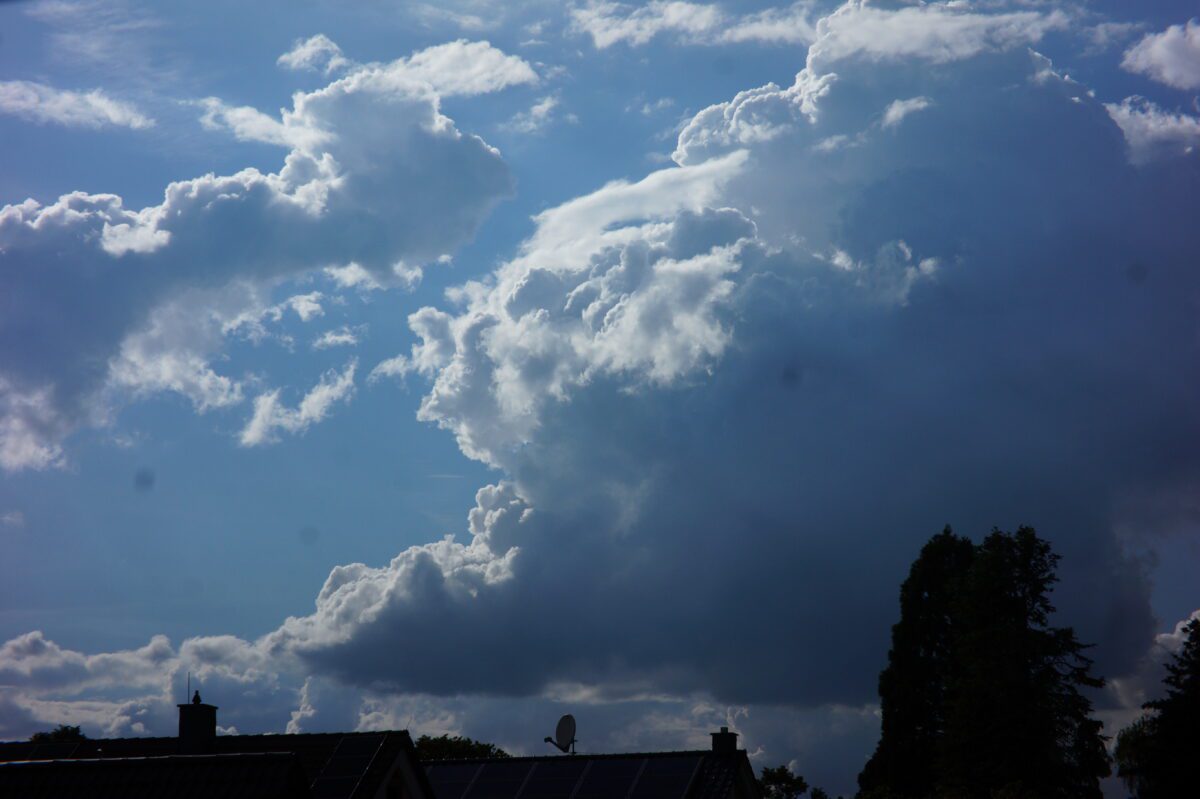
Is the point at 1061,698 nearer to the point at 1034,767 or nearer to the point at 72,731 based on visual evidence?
the point at 1034,767

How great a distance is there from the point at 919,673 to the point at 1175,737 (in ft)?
46.8

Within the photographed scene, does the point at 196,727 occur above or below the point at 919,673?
below

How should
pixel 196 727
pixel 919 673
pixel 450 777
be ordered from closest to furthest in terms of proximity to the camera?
pixel 196 727 < pixel 450 777 < pixel 919 673

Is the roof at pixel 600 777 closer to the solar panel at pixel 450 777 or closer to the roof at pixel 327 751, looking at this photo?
the solar panel at pixel 450 777

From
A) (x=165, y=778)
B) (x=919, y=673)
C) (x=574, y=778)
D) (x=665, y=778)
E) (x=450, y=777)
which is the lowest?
(x=165, y=778)

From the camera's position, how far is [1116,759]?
279ft

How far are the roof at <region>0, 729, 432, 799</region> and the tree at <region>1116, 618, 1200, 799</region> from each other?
4709cm

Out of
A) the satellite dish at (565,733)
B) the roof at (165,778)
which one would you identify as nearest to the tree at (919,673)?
the satellite dish at (565,733)

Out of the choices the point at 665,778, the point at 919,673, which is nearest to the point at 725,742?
the point at 665,778

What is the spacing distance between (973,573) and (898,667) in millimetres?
12953

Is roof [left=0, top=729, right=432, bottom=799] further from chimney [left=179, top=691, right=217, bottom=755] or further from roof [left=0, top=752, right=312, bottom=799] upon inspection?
roof [left=0, top=752, right=312, bottom=799]

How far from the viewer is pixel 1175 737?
75.1 m

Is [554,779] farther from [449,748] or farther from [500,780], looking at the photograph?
[449,748]

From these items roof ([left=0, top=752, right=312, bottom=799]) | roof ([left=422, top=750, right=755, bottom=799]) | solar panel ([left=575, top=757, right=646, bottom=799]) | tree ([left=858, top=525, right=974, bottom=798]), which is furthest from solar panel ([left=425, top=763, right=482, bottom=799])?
tree ([left=858, top=525, right=974, bottom=798])
